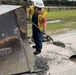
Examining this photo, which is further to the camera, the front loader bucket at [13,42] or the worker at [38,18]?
the worker at [38,18]

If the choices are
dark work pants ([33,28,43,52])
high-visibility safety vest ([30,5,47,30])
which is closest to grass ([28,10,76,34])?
dark work pants ([33,28,43,52])

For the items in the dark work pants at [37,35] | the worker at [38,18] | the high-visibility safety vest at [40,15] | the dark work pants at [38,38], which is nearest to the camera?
the worker at [38,18]

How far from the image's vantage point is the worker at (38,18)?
8.81 metres

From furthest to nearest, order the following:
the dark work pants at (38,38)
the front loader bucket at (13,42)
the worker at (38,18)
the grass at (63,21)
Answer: the grass at (63,21) → the dark work pants at (38,38) → the worker at (38,18) → the front loader bucket at (13,42)

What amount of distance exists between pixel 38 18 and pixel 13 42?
2.40 meters

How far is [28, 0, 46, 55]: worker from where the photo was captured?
881 cm

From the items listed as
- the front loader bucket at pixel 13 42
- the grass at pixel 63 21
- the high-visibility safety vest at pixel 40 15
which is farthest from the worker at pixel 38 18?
the grass at pixel 63 21

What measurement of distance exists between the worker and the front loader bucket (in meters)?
1.89

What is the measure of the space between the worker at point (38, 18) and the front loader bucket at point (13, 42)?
1889 mm

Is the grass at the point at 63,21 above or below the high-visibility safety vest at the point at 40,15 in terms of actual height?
below

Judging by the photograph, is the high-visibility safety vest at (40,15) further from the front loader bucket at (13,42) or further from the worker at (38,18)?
the front loader bucket at (13,42)

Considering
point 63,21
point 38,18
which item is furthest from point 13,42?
point 63,21

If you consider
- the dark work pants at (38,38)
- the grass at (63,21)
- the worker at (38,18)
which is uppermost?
the worker at (38,18)

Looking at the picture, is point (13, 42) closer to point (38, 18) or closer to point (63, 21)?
point (38, 18)
